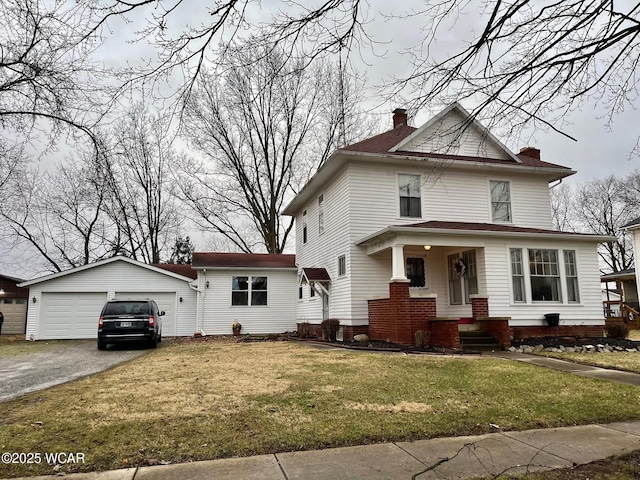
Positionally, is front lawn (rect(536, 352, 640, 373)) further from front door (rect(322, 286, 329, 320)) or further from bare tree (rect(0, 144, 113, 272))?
bare tree (rect(0, 144, 113, 272))

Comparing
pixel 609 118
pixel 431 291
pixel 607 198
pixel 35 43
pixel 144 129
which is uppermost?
pixel 607 198

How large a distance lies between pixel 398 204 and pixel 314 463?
12.2m

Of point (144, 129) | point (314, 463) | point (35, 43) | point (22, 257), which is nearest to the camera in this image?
point (314, 463)

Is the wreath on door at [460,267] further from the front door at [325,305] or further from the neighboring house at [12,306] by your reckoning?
the neighboring house at [12,306]

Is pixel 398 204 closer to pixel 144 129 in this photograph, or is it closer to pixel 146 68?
pixel 144 129

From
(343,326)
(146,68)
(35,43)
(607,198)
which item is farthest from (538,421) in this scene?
(607,198)

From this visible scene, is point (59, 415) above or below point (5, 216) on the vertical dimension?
below

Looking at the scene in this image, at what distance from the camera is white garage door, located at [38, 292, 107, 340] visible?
19.2 m

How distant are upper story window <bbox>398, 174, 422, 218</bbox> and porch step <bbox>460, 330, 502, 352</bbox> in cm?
449

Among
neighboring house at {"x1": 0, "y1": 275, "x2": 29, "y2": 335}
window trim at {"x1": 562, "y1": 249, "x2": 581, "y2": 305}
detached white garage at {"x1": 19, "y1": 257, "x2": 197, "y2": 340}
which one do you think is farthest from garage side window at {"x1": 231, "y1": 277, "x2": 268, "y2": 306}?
neighboring house at {"x1": 0, "y1": 275, "x2": 29, "y2": 335}

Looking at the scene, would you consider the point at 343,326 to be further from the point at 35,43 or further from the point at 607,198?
the point at 607,198

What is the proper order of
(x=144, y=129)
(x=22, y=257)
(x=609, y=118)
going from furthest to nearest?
(x=22, y=257), (x=144, y=129), (x=609, y=118)

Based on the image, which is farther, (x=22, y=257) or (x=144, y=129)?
(x=22, y=257)

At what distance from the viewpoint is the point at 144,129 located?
7469 millimetres
